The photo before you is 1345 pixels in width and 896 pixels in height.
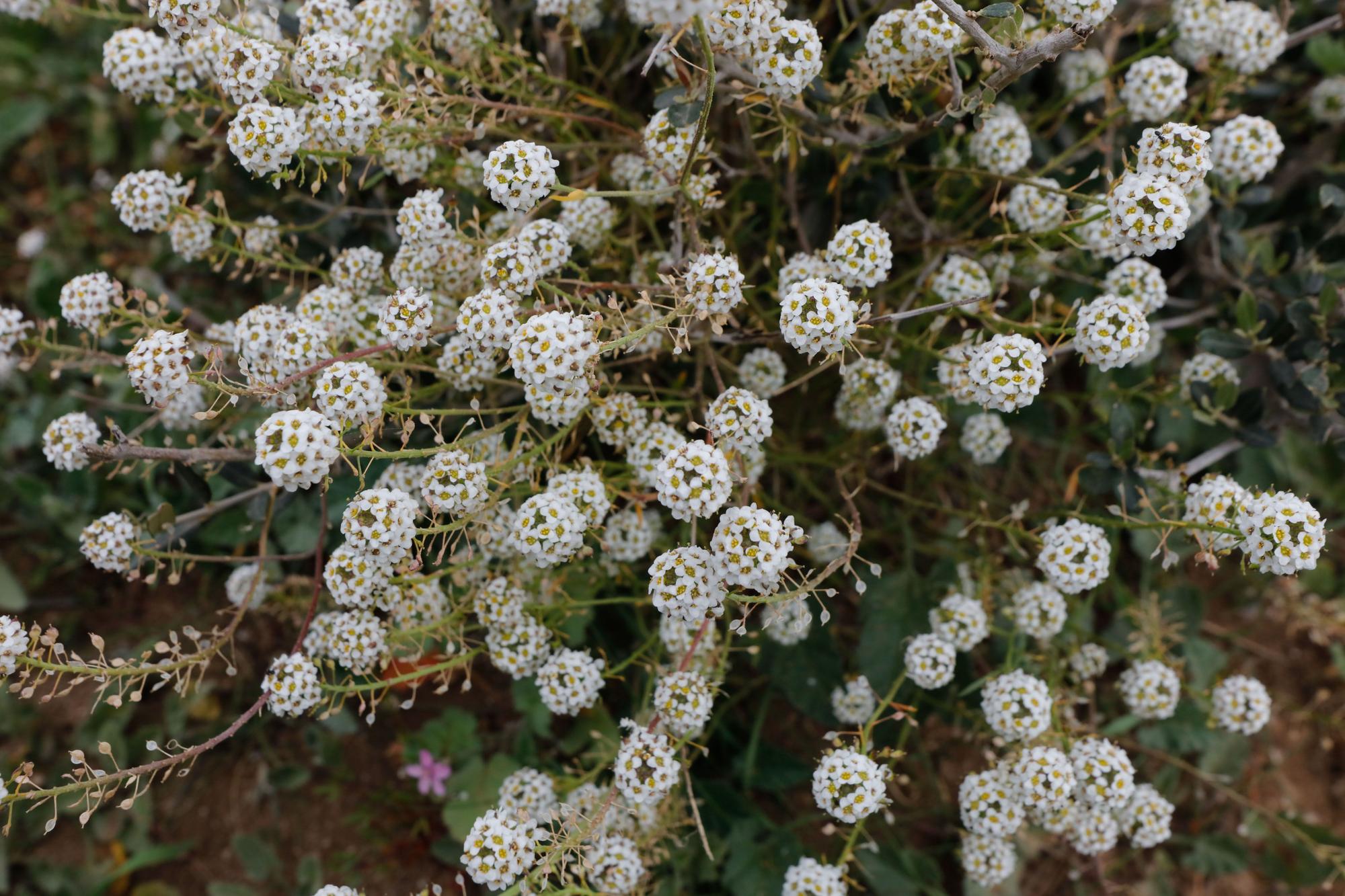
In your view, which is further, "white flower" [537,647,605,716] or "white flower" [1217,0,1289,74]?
"white flower" [1217,0,1289,74]

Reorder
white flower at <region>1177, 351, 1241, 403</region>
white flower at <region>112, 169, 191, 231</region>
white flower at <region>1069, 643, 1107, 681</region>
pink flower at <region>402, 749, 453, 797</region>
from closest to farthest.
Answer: white flower at <region>112, 169, 191, 231</region>, white flower at <region>1177, 351, 1241, 403</region>, white flower at <region>1069, 643, 1107, 681</region>, pink flower at <region>402, 749, 453, 797</region>

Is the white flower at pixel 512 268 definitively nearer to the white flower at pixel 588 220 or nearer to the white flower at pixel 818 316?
the white flower at pixel 588 220

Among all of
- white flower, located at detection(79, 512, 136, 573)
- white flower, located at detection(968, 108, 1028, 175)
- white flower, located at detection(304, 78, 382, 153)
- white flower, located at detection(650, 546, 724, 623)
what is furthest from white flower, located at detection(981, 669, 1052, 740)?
white flower, located at detection(79, 512, 136, 573)

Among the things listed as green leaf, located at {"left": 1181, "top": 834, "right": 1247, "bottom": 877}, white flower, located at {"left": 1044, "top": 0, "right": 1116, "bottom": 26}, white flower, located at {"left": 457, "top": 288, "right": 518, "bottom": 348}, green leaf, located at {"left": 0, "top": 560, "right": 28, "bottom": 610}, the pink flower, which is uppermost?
white flower, located at {"left": 1044, "top": 0, "right": 1116, "bottom": 26}

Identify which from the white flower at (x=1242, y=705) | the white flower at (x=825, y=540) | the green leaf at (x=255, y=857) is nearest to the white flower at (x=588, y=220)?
the white flower at (x=825, y=540)

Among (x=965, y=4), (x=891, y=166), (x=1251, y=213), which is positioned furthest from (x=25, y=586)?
(x=1251, y=213)

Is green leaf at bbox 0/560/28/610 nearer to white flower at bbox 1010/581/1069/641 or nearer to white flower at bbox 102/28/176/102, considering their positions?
white flower at bbox 102/28/176/102
